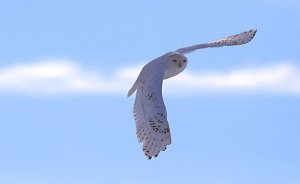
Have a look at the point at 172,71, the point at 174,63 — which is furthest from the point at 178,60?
the point at 172,71

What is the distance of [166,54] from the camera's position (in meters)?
28.8

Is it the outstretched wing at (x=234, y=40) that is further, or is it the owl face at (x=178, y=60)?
the outstretched wing at (x=234, y=40)

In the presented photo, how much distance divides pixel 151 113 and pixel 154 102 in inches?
16.2

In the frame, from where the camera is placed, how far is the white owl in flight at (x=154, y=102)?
25266 millimetres

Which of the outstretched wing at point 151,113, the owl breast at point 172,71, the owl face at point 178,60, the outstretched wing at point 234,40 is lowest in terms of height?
the outstretched wing at point 151,113

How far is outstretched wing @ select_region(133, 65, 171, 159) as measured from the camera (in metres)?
25.2

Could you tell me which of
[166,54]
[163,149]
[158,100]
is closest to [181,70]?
[166,54]

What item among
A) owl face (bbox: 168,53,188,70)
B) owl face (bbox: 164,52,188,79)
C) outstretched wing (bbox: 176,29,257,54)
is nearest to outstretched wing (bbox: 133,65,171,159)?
owl face (bbox: 164,52,188,79)

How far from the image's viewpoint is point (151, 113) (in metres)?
26.4

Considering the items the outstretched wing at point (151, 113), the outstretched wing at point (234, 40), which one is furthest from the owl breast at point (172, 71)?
the outstretched wing at point (234, 40)

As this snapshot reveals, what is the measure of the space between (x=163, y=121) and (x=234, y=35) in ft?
30.8

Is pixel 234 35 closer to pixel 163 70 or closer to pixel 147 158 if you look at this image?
pixel 163 70

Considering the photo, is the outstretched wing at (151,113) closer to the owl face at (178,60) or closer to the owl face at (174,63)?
the owl face at (174,63)

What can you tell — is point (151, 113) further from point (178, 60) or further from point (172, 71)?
point (178, 60)
